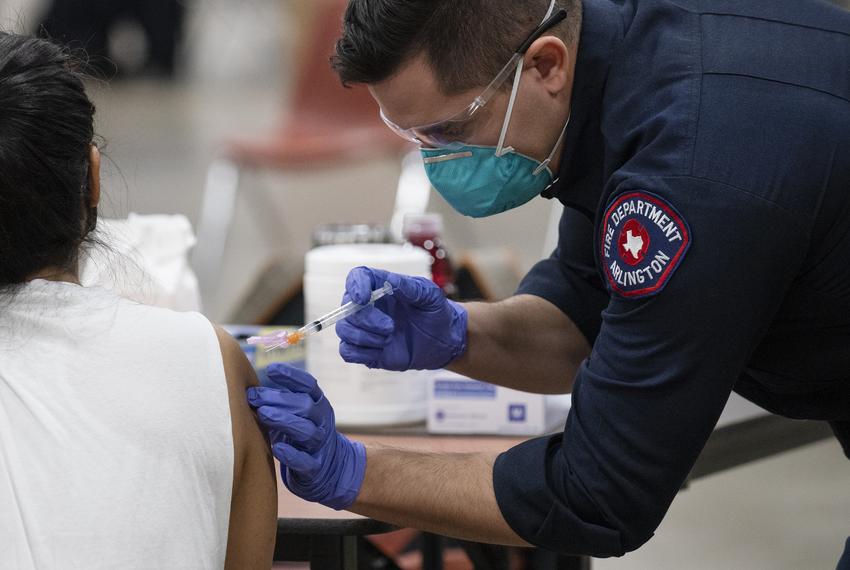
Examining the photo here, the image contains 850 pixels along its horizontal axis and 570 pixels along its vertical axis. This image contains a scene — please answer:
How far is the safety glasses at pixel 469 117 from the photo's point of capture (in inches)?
48.6

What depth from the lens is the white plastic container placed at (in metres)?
1.57

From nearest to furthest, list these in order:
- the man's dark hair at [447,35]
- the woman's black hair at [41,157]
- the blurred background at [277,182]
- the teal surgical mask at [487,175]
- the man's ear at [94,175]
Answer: the woman's black hair at [41,157] → the man's ear at [94,175] → the man's dark hair at [447,35] → the teal surgical mask at [487,175] → the blurred background at [277,182]

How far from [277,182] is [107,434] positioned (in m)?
4.60

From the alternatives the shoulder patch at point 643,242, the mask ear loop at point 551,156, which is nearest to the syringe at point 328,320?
the mask ear loop at point 551,156

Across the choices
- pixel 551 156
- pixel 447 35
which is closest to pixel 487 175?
pixel 551 156

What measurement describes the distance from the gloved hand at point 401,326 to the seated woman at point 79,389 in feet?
1.08

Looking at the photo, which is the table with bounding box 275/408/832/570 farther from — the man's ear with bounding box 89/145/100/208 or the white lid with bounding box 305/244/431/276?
the man's ear with bounding box 89/145/100/208

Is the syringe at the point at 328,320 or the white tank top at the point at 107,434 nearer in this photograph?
the white tank top at the point at 107,434

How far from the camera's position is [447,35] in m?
1.22

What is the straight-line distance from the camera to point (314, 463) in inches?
46.7

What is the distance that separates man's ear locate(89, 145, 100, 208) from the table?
0.46 m

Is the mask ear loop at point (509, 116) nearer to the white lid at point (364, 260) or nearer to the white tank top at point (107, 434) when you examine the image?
the white lid at point (364, 260)

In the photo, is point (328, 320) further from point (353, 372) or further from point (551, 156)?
point (551, 156)

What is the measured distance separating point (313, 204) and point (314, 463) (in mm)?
4144
